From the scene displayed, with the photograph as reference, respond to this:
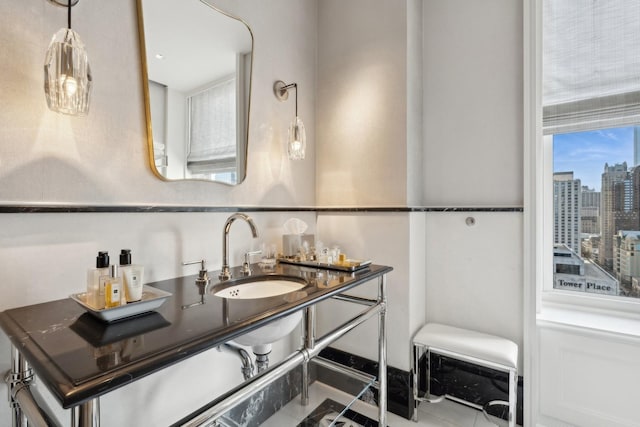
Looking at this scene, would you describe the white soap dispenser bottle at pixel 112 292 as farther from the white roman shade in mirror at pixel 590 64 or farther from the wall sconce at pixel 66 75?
the white roman shade in mirror at pixel 590 64

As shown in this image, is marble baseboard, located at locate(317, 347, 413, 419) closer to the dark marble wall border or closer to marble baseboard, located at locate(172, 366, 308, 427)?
marble baseboard, located at locate(172, 366, 308, 427)

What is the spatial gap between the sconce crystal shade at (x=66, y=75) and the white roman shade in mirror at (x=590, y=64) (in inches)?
80.9

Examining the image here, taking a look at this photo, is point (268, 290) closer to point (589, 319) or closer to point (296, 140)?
point (296, 140)

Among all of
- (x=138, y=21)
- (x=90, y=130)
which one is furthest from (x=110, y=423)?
(x=138, y=21)

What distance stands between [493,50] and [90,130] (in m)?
1.99

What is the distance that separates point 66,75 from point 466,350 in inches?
74.5

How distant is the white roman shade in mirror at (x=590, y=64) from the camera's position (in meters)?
1.49

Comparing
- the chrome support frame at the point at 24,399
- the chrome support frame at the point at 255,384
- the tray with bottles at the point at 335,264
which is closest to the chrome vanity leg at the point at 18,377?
the chrome support frame at the point at 24,399

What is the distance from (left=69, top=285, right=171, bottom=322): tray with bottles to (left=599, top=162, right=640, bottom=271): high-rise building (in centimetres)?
208

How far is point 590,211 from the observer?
168 centimetres

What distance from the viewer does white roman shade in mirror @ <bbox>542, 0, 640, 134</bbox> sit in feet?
4.90

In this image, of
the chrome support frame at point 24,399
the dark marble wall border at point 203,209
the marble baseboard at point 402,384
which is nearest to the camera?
the chrome support frame at point 24,399

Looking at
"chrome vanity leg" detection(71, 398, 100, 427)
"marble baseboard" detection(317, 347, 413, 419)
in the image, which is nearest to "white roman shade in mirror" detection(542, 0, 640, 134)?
"marble baseboard" detection(317, 347, 413, 419)

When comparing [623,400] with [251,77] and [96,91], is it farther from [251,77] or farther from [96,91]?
[96,91]
